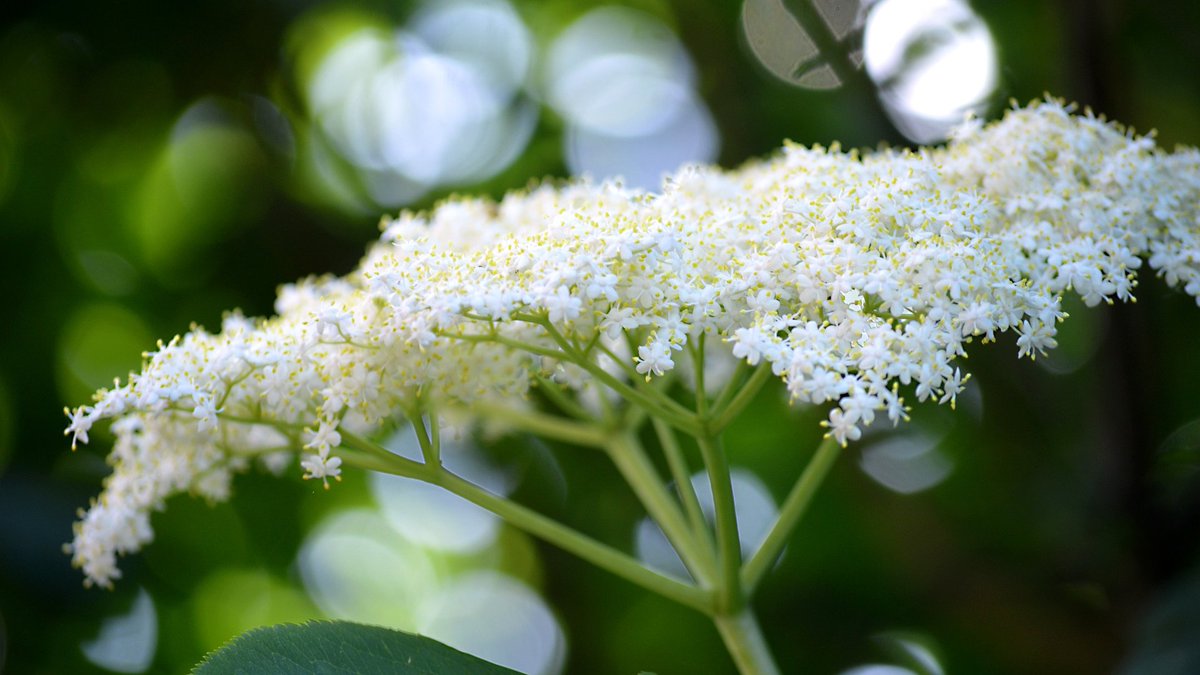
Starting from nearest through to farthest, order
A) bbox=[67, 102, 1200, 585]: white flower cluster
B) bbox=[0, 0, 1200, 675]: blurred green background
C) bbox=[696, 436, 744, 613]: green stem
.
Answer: bbox=[67, 102, 1200, 585]: white flower cluster
bbox=[696, 436, 744, 613]: green stem
bbox=[0, 0, 1200, 675]: blurred green background

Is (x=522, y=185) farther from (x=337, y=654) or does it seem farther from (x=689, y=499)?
(x=337, y=654)

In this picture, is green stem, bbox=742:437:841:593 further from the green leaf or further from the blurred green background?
the blurred green background

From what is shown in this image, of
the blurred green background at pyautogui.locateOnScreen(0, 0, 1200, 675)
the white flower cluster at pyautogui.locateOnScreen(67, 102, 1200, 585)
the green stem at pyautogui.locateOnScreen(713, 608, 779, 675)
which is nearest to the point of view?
the white flower cluster at pyautogui.locateOnScreen(67, 102, 1200, 585)

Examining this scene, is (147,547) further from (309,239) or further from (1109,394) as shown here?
(1109,394)

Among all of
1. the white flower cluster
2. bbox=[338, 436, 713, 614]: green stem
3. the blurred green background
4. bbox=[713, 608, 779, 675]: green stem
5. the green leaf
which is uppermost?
the blurred green background

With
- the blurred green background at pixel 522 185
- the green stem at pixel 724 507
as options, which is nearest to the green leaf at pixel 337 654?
the green stem at pixel 724 507

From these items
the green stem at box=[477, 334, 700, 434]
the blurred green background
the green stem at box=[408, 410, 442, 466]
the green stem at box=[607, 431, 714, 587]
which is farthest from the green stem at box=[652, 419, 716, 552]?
the blurred green background

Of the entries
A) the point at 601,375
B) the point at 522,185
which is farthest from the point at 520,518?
the point at 522,185
